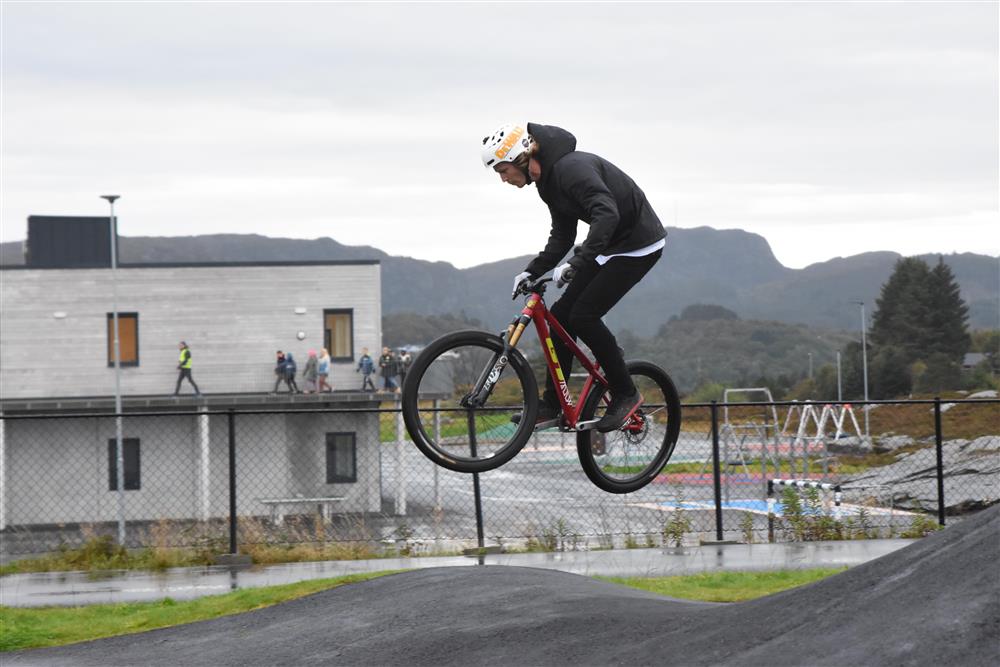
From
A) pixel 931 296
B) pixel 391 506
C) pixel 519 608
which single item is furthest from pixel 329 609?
pixel 931 296

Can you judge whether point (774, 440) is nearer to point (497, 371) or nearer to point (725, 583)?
point (725, 583)

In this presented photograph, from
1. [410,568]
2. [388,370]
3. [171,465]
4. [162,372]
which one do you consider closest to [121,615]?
[410,568]

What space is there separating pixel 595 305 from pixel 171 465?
4055 cm

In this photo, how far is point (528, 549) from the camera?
57.9 feet

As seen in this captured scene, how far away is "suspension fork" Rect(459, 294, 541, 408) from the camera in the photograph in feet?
24.9

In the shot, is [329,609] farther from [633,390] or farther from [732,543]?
[732,543]

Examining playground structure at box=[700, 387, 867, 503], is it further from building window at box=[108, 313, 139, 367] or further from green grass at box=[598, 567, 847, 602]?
building window at box=[108, 313, 139, 367]

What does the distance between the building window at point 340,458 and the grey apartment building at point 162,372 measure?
443mm

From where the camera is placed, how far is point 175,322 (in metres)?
47.8

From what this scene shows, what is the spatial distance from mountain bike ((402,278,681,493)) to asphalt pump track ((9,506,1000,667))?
1305 mm

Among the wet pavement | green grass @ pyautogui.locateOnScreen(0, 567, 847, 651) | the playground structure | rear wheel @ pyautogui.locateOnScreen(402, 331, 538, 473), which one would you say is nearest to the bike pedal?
rear wheel @ pyautogui.locateOnScreen(402, 331, 538, 473)

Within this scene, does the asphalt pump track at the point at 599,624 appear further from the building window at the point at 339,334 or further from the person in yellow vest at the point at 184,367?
the building window at the point at 339,334

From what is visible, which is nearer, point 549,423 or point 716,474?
point 549,423

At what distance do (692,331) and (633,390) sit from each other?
166m
